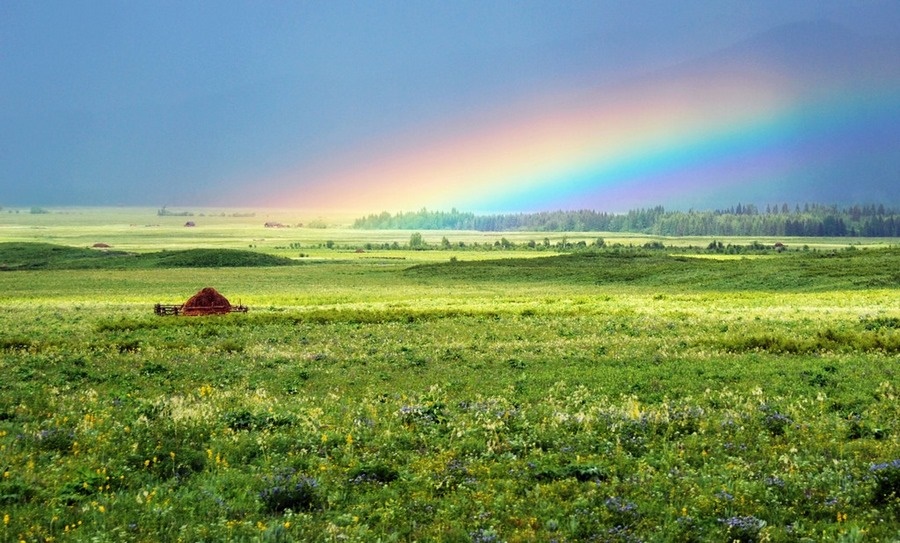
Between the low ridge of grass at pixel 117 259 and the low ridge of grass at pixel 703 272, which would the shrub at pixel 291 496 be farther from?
the low ridge of grass at pixel 117 259

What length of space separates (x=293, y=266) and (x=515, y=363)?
131 metres

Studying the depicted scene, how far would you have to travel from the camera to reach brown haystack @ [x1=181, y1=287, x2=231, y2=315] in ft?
172

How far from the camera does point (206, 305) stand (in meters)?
53.8

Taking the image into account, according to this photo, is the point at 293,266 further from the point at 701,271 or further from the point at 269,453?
the point at 269,453

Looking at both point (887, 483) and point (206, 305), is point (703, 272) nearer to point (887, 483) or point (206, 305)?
point (206, 305)

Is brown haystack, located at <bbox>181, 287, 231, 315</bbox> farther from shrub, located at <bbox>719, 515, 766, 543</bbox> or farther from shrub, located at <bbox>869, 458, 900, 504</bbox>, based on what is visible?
shrub, located at <bbox>869, 458, 900, 504</bbox>

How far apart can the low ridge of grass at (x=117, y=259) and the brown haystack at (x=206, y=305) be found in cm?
10285

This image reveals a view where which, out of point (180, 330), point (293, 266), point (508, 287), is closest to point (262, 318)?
point (180, 330)

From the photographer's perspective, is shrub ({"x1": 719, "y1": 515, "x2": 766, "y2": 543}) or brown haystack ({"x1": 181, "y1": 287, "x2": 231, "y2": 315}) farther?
brown haystack ({"x1": 181, "y1": 287, "x2": 231, "y2": 315})

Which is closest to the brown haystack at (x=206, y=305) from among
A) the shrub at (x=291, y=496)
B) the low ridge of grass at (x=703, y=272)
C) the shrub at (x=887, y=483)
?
the shrub at (x=291, y=496)

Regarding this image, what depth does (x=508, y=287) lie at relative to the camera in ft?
319

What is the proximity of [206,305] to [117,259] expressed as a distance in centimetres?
12137

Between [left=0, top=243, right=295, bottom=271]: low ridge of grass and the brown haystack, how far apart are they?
4049 inches

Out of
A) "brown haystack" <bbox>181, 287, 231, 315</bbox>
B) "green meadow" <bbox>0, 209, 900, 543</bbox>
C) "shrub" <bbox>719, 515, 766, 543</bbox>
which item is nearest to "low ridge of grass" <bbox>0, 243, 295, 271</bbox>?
"brown haystack" <bbox>181, 287, 231, 315</bbox>
